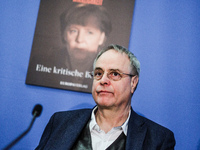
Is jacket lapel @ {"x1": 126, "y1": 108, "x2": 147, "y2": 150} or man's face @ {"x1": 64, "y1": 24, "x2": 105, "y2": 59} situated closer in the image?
jacket lapel @ {"x1": 126, "y1": 108, "x2": 147, "y2": 150}

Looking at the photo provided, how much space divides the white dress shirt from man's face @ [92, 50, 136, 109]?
0.50 feet

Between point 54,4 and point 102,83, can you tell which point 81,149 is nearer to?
point 102,83

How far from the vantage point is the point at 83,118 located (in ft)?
4.38

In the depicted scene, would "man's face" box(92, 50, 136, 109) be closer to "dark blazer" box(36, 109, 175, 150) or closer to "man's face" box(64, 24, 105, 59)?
"dark blazer" box(36, 109, 175, 150)

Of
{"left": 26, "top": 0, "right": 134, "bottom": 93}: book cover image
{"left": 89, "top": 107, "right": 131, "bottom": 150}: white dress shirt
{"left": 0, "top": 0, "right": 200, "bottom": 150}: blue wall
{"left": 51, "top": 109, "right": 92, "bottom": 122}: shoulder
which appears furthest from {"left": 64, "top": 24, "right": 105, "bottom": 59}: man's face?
{"left": 89, "top": 107, "right": 131, "bottom": 150}: white dress shirt

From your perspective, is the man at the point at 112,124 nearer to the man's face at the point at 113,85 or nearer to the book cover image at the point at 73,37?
the man's face at the point at 113,85

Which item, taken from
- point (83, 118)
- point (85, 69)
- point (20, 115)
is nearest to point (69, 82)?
point (85, 69)

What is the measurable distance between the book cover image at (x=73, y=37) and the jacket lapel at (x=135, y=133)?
54cm

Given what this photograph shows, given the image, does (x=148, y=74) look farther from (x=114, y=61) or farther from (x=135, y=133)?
(x=135, y=133)

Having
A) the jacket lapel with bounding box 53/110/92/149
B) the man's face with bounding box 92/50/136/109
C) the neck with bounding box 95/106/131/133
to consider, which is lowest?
the jacket lapel with bounding box 53/110/92/149

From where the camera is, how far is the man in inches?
46.8

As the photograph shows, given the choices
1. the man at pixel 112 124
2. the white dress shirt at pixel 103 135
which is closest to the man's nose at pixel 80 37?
the man at pixel 112 124

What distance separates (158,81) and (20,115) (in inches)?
51.5

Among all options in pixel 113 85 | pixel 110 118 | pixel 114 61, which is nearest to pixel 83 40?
pixel 114 61
